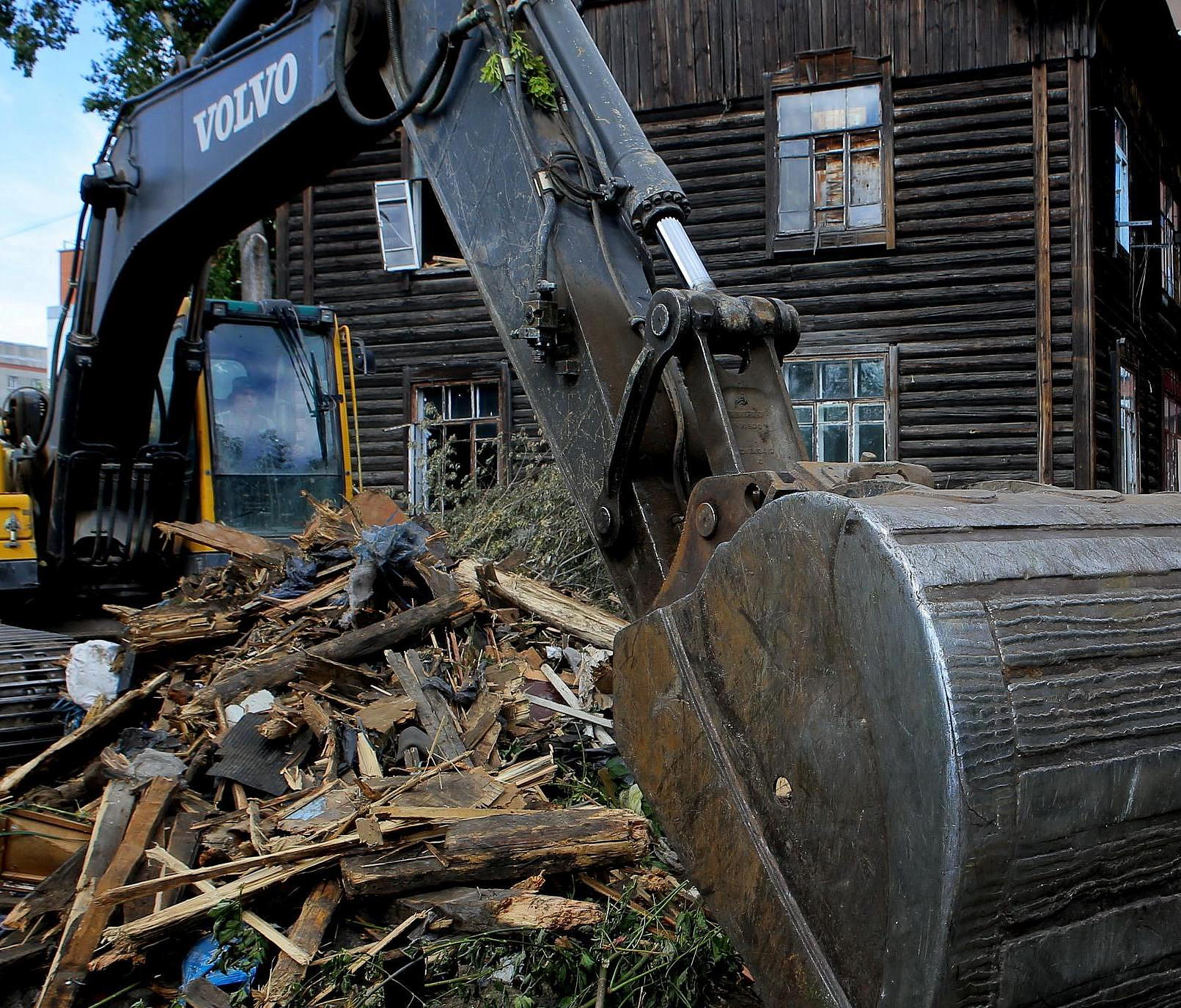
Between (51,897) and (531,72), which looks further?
Answer: (51,897)

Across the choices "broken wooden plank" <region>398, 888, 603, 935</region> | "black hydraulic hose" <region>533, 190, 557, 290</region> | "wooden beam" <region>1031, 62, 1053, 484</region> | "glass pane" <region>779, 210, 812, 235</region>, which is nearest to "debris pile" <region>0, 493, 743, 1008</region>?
"broken wooden plank" <region>398, 888, 603, 935</region>

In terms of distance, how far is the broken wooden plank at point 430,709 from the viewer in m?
3.92

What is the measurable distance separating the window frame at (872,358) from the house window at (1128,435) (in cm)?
318

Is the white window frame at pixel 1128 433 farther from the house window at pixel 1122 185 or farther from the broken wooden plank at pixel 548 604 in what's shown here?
the broken wooden plank at pixel 548 604

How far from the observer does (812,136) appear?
12.9 metres

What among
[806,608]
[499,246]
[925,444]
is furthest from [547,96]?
[925,444]

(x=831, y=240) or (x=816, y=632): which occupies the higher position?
(x=831, y=240)

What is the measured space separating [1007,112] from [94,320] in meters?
10.5

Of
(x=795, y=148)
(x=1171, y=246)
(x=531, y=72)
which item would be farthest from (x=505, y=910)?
(x=1171, y=246)

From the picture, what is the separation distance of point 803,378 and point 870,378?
767 mm

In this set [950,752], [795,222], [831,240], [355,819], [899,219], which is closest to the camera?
[950,752]

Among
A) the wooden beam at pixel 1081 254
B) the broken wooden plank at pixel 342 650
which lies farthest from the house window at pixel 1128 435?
the broken wooden plank at pixel 342 650

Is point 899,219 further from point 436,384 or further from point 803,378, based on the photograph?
point 436,384

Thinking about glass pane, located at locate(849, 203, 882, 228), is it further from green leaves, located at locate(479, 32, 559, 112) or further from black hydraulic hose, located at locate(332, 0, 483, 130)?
green leaves, located at locate(479, 32, 559, 112)
